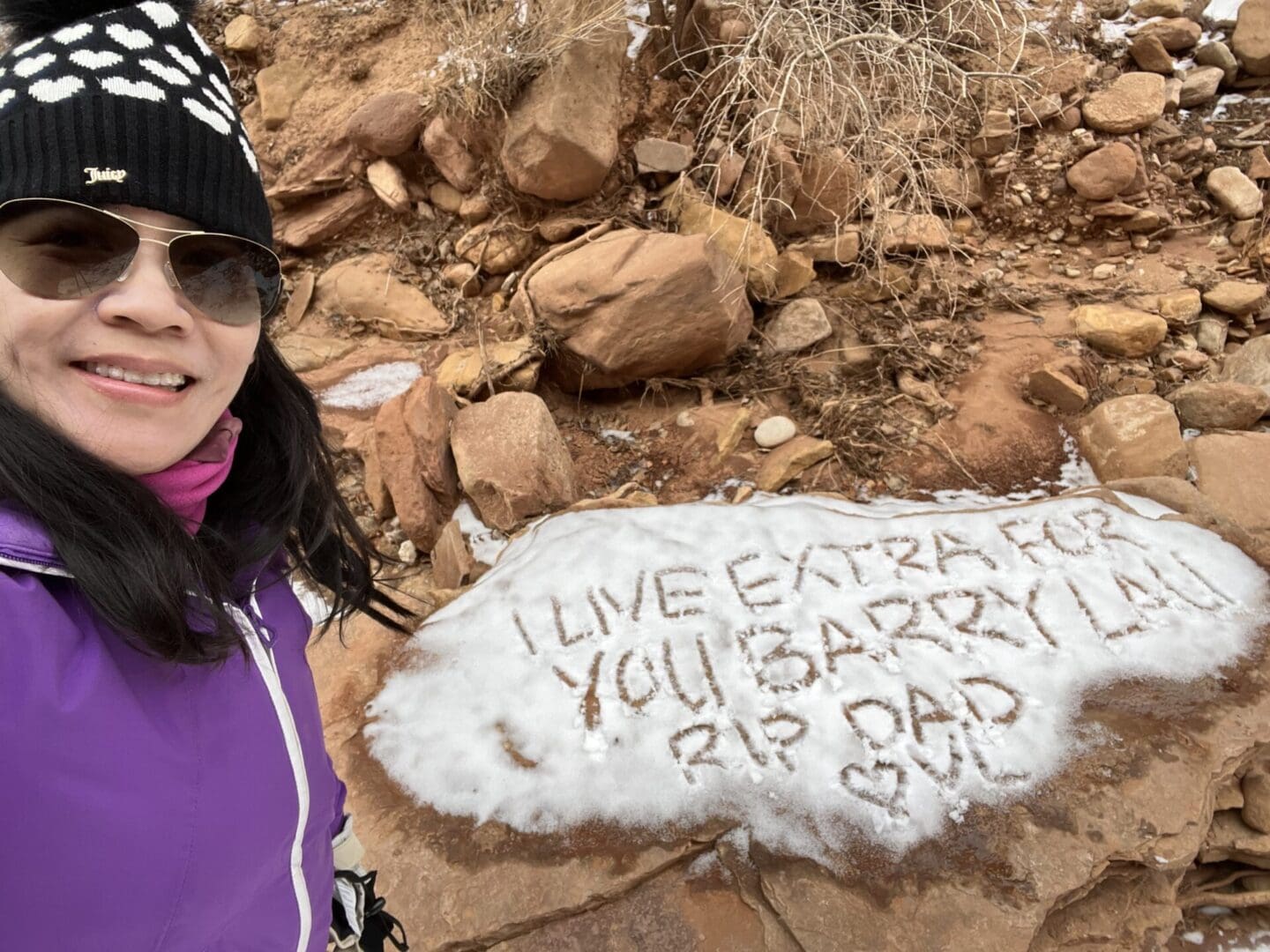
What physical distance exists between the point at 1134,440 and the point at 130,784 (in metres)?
3.38

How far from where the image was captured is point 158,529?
838 millimetres

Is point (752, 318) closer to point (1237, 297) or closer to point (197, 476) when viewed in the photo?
point (1237, 297)

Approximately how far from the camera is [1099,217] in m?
4.39

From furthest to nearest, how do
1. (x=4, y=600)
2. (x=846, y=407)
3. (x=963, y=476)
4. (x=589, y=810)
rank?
(x=846, y=407) < (x=963, y=476) < (x=589, y=810) < (x=4, y=600)

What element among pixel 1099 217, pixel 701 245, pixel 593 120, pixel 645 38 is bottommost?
pixel 1099 217

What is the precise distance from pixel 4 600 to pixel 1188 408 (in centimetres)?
402

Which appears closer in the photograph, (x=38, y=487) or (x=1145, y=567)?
(x=38, y=487)

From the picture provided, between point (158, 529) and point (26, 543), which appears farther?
point (158, 529)

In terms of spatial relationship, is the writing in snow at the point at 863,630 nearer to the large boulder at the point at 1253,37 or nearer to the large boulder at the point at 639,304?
the large boulder at the point at 639,304

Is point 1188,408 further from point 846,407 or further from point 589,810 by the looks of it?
point 589,810

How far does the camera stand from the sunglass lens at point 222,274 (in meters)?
0.89

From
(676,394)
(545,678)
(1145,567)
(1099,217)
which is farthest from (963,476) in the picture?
(1099,217)

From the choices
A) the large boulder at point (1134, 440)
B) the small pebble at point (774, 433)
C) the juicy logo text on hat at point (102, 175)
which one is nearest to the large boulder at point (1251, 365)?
the large boulder at point (1134, 440)

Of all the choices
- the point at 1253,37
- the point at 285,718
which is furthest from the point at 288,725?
the point at 1253,37
